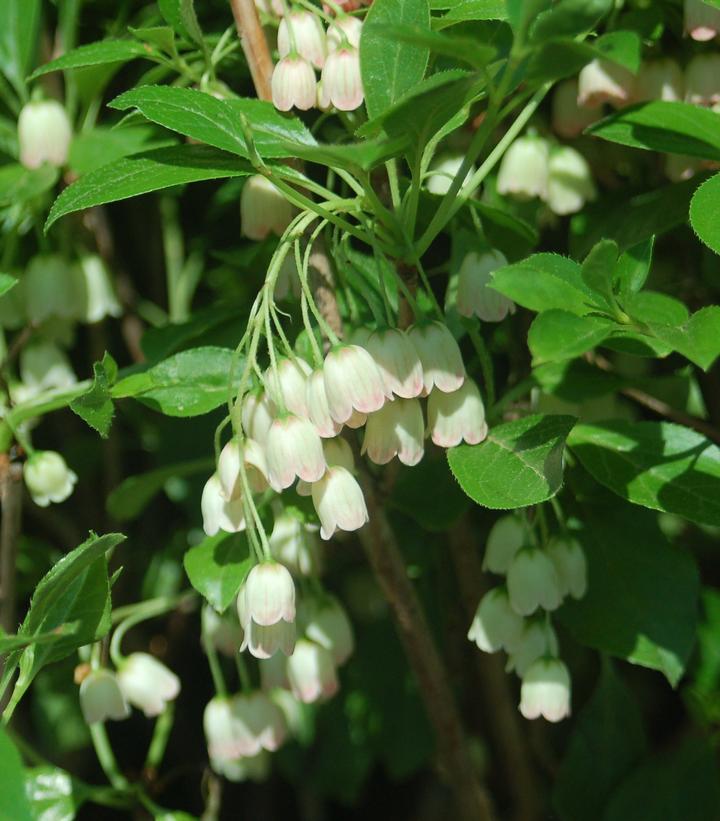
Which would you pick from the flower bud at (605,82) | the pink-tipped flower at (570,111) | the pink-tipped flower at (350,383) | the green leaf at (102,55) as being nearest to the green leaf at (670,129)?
the flower bud at (605,82)

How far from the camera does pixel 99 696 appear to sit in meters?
1.28

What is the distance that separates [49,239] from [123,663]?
0.57 meters

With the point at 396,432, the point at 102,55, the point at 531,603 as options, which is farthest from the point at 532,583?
the point at 102,55

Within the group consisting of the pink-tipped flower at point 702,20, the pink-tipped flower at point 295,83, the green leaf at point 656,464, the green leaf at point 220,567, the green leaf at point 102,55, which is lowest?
the green leaf at point 220,567

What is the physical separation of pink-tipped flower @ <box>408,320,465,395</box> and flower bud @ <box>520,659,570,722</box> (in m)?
0.39

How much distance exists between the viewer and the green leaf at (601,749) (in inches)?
58.4

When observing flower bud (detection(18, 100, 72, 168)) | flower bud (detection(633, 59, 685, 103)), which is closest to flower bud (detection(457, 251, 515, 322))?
flower bud (detection(633, 59, 685, 103))

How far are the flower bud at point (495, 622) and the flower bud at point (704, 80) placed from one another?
0.58m

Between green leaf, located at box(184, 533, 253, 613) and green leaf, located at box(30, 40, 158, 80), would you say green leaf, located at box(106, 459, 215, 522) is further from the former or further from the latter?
green leaf, located at box(30, 40, 158, 80)

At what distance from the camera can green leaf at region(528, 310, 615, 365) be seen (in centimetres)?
86

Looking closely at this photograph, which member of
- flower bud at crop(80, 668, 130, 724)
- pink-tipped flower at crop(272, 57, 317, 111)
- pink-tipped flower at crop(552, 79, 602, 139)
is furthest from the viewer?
pink-tipped flower at crop(552, 79, 602, 139)

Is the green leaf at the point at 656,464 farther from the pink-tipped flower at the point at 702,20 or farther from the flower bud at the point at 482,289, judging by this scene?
the pink-tipped flower at the point at 702,20

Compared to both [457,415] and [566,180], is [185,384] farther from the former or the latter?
[566,180]

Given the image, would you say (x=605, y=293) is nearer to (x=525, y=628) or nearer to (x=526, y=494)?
(x=526, y=494)
